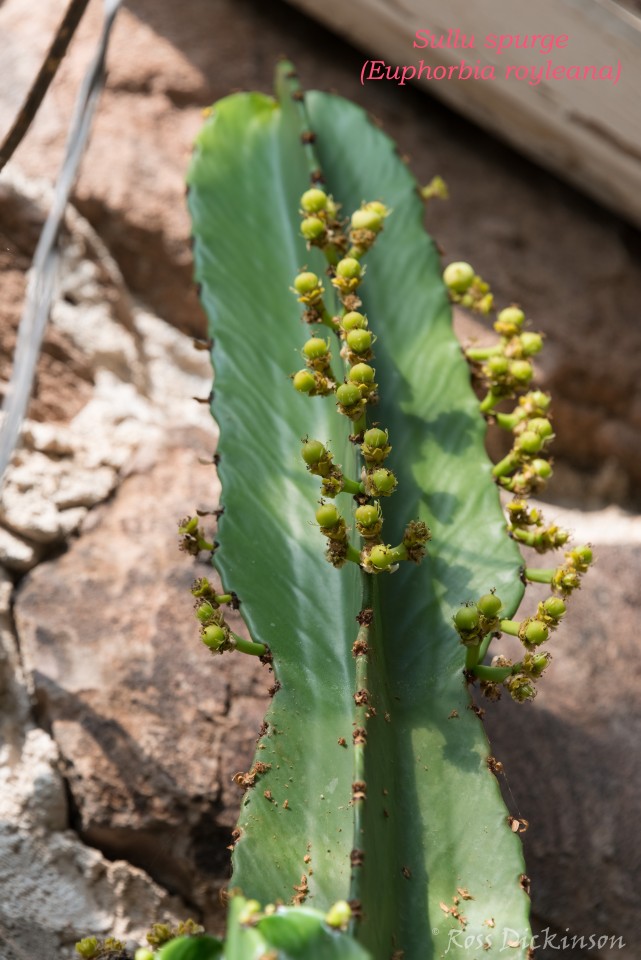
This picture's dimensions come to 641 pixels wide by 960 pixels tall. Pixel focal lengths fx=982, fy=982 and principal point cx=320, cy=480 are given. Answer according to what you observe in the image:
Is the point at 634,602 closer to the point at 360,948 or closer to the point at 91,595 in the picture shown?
the point at 91,595

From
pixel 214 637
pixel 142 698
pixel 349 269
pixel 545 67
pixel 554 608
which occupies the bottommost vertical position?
pixel 142 698

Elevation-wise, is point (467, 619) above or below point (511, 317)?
below

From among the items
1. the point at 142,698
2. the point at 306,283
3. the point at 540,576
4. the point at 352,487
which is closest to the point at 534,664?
the point at 540,576

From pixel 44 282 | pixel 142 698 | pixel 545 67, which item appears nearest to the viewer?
pixel 44 282

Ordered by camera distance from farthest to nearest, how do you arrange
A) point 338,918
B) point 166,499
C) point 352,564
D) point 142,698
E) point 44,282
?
point 166,499
point 142,698
point 352,564
point 44,282
point 338,918

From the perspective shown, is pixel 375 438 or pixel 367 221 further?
pixel 367 221

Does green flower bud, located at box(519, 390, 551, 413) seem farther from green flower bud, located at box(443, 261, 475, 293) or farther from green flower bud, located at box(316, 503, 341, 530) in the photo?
green flower bud, located at box(316, 503, 341, 530)

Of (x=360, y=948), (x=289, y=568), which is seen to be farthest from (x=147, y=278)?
(x=360, y=948)

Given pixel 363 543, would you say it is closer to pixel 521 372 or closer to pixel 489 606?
pixel 489 606
